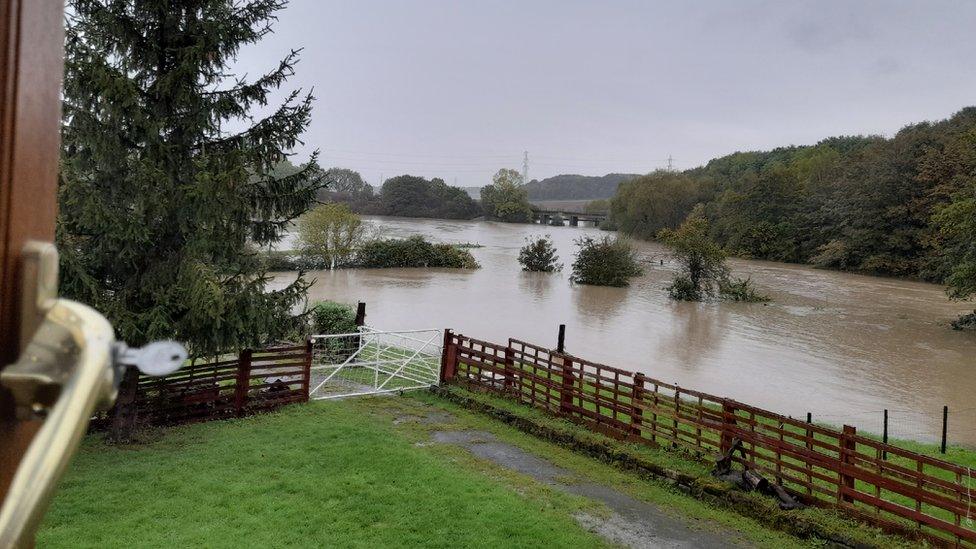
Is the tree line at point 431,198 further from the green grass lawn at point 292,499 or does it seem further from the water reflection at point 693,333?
the green grass lawn at point 292,499

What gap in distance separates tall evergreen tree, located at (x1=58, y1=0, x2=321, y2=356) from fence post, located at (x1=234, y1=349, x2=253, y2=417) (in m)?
0.52

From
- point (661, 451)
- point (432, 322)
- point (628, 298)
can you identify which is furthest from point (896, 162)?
point (661, 451)

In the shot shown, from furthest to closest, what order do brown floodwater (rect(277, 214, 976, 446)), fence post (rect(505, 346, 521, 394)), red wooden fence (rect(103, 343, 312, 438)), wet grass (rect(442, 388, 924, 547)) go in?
brown floodwater (rect(277, 214, 976, 446)) → fence post (rect(505, 346, 521, 394)) → red wooden fence (rect(103, 343, 312, 438)) → wet grass (rect(442, 388, 924, 547))

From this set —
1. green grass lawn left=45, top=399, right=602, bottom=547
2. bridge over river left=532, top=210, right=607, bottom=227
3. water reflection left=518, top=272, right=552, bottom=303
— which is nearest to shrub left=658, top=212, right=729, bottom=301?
water reflection left=518, top=272, right=552, bottom=303

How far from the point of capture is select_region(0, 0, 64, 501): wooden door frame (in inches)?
23.9

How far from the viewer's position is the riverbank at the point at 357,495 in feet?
18.8

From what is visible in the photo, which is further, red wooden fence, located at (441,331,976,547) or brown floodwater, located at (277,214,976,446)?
brown floodwater, located at (277,214,976,446)

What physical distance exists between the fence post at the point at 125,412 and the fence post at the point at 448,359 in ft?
16.7

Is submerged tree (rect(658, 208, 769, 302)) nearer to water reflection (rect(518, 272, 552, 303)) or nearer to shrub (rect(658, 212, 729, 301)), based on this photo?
shrub (rect(658, 212, 729, 301))

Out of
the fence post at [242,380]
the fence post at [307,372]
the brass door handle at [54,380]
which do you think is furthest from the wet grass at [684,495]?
the brass door handle at [54,380]

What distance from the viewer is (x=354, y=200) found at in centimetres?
6875

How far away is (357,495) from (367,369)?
691 cm

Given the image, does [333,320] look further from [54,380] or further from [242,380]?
[54,380]

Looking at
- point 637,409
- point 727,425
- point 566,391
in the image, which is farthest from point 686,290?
point 727,425
